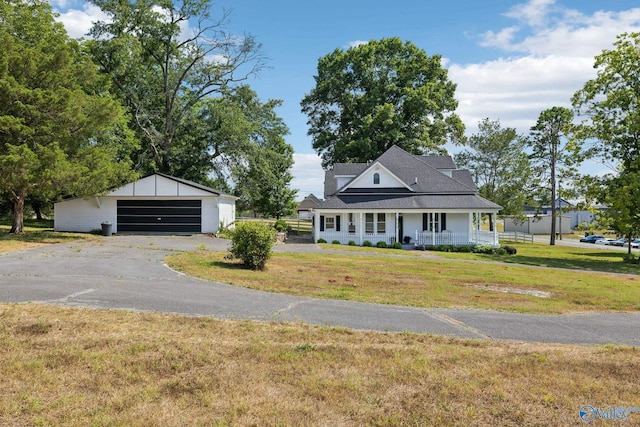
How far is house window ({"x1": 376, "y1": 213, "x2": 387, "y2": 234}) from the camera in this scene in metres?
31.3

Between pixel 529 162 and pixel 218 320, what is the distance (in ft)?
149

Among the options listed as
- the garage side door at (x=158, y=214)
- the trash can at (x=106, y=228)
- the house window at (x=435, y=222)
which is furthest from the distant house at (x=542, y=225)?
the trash can at (x=106, y=228)

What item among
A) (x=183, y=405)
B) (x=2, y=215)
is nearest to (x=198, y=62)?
(x=2, y=215)

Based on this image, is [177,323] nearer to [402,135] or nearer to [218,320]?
[218,320]

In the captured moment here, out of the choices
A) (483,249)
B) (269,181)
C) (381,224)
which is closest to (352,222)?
(381,224)

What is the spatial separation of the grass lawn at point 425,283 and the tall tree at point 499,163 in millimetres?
29970

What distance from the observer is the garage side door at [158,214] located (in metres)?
31.1

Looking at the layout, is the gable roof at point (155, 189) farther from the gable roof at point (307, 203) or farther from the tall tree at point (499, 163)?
the gable roof at point (307, 203)

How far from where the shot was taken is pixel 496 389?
5023 mm

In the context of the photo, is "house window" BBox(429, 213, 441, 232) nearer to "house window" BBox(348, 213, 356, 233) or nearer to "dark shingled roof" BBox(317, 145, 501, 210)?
"dark shingled roof" BBox(317, 145, 501, 210)

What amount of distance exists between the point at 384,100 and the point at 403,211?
20382mm

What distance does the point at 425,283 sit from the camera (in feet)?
46.0

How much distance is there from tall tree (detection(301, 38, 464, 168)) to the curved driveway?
34.6m

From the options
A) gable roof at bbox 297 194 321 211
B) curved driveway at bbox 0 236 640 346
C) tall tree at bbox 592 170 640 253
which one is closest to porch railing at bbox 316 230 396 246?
tall tree at bbox 592 170 640 253
